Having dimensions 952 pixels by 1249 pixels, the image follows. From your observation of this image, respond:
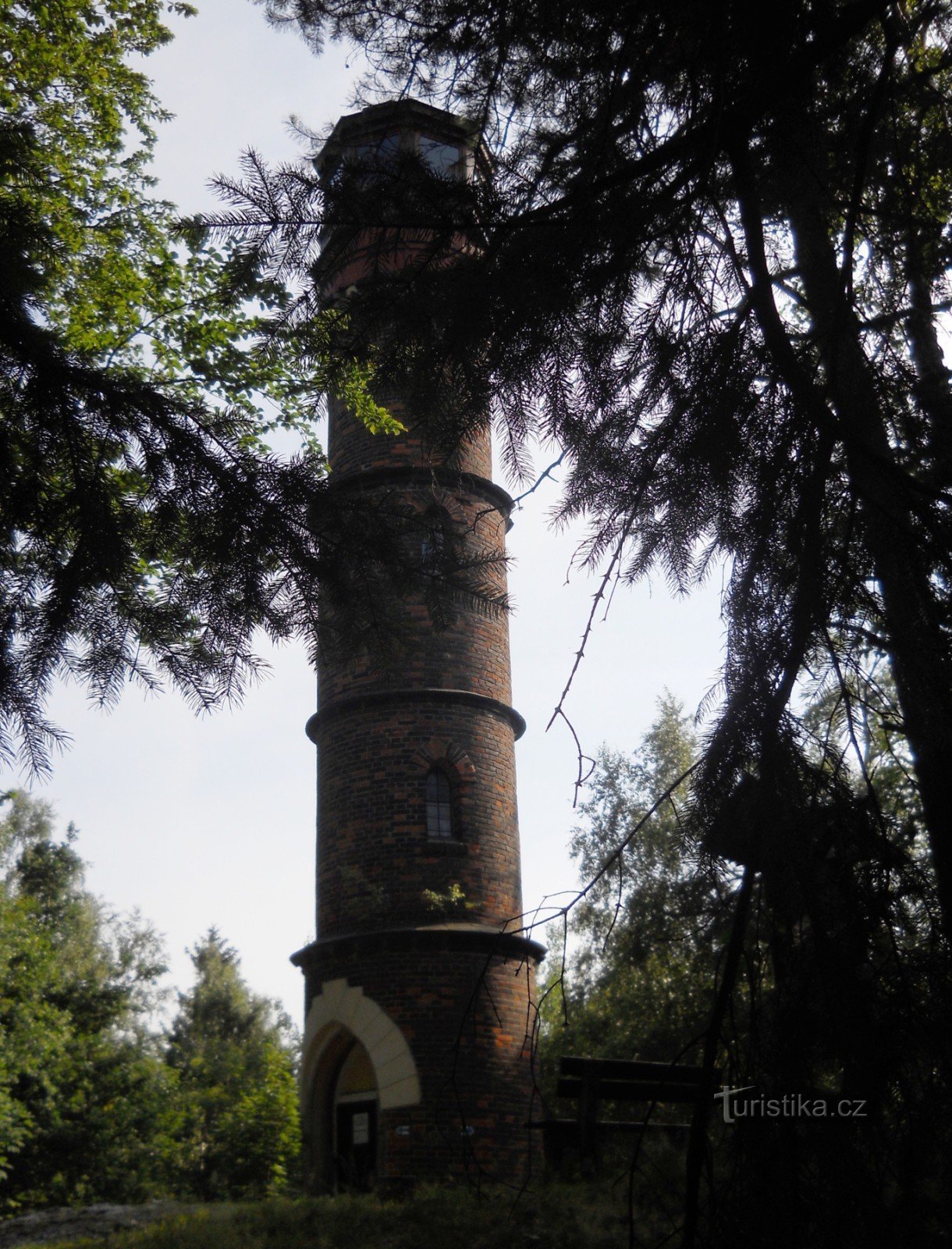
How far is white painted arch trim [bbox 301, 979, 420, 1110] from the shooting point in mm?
10820

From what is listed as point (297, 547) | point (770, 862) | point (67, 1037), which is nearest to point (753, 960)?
point (770, 862)

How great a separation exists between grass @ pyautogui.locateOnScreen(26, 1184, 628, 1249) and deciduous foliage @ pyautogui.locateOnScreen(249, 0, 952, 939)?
5920mm

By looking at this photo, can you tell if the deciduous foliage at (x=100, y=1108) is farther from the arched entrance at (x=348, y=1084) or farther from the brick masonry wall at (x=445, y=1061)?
the brick masonry wall at (x=445, y=1061)

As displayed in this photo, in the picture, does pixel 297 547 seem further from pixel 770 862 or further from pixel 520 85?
pixel 770 862

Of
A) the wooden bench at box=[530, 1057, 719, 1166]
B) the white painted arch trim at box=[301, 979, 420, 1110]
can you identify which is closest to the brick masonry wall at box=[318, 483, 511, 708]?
the white painted arch trim at box=[301, 979, 420, 1110]

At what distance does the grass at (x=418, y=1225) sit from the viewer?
7988 mm

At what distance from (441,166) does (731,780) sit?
2.58 metres

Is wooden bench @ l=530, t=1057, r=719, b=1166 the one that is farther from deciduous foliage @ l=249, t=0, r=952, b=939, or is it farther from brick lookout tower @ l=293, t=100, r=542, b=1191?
deciduous foliage @ l=249, t=0, r=952, b=939

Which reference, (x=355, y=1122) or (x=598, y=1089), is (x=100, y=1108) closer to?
(x=355, y=1122)

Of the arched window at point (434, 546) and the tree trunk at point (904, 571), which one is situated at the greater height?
the arched window at point (434, 546)

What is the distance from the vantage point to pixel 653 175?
3.44 m

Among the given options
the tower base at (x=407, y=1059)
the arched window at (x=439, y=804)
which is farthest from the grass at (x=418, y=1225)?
the arched window at (x=439, y=804)

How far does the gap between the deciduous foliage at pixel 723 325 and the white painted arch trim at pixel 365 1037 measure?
8248mm

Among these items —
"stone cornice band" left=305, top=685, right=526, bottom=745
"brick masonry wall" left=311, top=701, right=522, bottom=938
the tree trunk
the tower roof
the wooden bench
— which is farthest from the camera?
"stone cornice band" left=305, top=685, right=526, bottom=745
